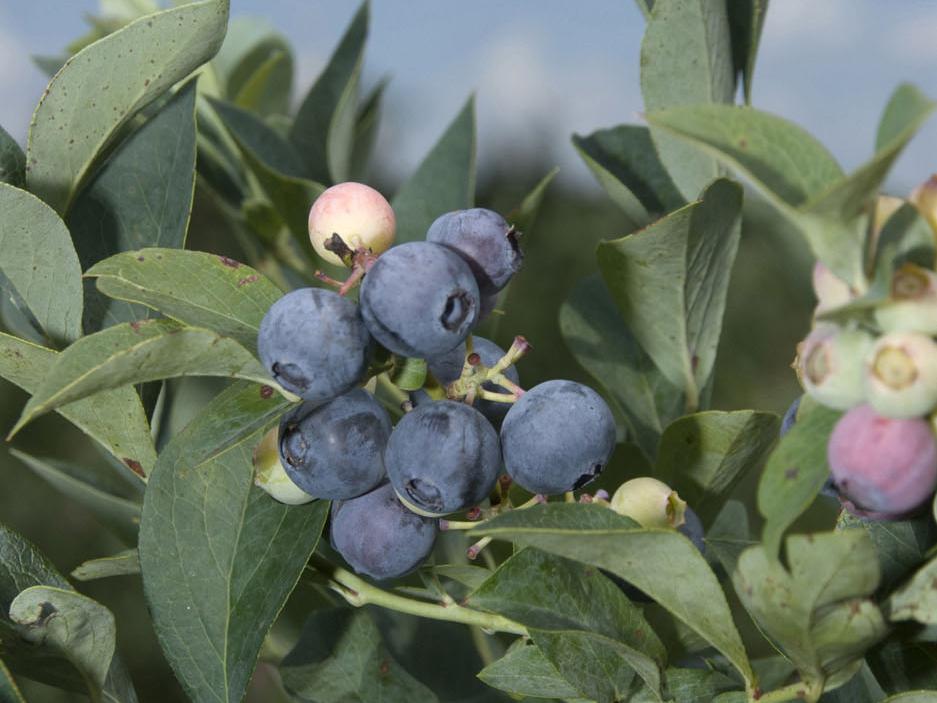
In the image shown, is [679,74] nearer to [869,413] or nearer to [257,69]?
[869,413]

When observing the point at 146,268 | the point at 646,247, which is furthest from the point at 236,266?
the point at 646,247

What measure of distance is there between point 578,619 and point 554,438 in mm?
110

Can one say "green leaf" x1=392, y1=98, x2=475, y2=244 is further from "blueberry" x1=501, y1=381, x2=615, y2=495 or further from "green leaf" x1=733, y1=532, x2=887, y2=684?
"green leaf" x1=733, y1=532, x2=887, y2=684

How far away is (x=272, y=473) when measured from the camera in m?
0.69

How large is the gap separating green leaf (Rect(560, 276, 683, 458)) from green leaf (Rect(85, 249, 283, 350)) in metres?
0.40

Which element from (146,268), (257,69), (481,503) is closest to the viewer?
(146,268)

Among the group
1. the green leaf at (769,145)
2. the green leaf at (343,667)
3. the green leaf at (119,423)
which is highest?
the green leaf at (769,145)

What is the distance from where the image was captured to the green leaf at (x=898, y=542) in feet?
2.04

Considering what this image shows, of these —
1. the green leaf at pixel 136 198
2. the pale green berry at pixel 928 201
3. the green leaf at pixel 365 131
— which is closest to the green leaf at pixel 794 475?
the pale green berry at pixel 928 201

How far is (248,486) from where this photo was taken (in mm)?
739

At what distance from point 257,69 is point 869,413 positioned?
1293mm

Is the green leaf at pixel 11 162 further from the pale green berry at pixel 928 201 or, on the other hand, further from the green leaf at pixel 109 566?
the pale green berry at pixel 928 201

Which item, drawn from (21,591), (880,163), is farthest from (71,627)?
(880,163)

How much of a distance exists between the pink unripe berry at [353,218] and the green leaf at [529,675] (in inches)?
11.7
